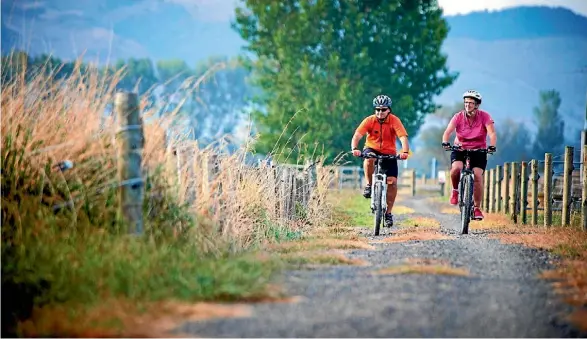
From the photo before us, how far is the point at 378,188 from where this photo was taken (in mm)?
9859

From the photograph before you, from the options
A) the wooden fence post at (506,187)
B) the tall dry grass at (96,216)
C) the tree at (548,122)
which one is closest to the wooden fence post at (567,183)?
the wooden fence post at (506,187)

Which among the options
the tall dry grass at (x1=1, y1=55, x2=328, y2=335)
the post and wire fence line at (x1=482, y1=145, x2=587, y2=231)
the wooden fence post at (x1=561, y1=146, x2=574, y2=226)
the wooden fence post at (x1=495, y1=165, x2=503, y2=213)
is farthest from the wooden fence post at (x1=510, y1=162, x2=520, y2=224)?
the tall dry grass at (x1=1, y1=55, x2=328, y2=335)

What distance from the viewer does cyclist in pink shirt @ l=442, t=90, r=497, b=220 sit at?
954 cm

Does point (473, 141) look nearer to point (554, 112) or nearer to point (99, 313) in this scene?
point (99, 313)

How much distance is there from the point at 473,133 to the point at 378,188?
1.24 meters

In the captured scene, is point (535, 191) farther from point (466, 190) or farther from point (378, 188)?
point (378, 188)

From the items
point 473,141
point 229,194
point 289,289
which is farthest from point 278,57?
point 289,289

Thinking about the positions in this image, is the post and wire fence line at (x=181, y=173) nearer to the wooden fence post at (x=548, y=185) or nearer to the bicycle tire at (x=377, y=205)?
the bicycle tire at (x=377, y=205)

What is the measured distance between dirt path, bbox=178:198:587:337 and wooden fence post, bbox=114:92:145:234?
1177 millimetres

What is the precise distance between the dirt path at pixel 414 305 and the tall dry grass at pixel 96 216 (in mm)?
480

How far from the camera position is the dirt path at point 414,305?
4.61 meters

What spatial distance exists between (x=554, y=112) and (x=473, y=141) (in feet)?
106

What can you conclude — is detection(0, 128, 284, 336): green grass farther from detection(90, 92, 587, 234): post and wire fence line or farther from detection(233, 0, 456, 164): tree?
detection(233, 0, 456, 164): tree

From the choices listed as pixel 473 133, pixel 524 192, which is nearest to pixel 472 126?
pixel 473 133
